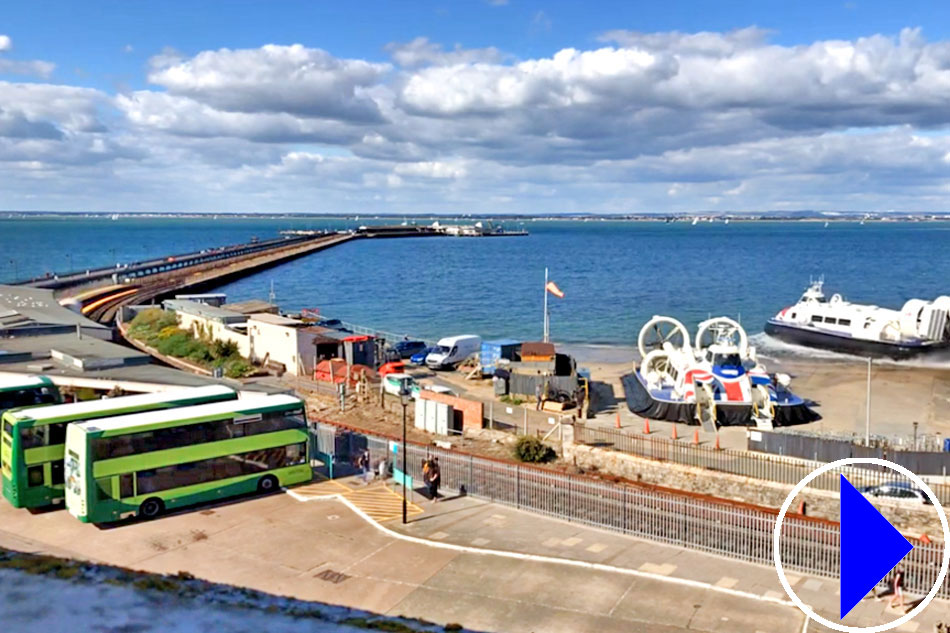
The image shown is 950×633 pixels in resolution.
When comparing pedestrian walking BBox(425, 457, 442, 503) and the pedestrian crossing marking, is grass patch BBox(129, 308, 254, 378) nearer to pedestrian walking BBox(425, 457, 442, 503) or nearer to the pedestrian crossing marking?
the pedestrian crossing marking

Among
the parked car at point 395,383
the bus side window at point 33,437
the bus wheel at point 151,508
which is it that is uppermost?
the bus side window at point 33,437

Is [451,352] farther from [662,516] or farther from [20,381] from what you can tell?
[662,516]

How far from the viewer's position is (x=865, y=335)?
53719mm

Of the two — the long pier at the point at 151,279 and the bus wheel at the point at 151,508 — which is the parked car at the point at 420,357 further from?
the bus wheel at the point at 151,508

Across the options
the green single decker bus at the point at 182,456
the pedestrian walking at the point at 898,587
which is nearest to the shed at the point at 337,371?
the green single decker bus at the point at 182,456

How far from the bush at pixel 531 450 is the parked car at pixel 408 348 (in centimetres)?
2390

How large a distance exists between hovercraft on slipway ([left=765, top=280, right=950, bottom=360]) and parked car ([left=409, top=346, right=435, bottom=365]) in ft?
86.7

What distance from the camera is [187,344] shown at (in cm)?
4306

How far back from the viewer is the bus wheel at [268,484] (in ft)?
71.2

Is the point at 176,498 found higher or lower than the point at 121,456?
lower

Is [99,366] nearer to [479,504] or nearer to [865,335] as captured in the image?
[479,504]

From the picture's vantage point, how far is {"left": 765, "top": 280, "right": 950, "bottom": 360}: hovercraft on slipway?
168 feet

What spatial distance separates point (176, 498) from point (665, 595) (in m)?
11.6

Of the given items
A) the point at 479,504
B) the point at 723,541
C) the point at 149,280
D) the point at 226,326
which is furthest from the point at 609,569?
the point at 149,280
